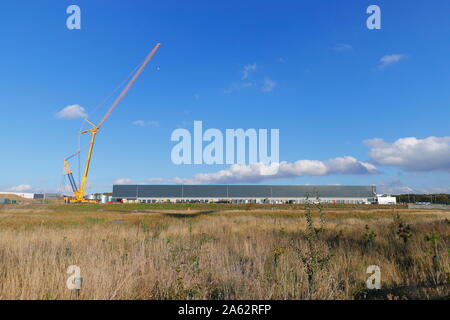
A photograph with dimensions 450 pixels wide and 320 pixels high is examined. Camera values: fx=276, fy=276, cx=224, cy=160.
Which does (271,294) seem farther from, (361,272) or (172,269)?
(361,272)

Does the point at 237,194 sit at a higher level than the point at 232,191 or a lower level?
lower

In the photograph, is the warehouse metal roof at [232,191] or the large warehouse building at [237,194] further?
the warehouse metal roof at [232,191]

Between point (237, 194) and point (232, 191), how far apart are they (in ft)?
9.37

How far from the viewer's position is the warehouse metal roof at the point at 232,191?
4473 inches

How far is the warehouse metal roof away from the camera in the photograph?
114 meters

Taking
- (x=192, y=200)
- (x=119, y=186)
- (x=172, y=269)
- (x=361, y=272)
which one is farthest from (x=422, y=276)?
(x=119, y=186)

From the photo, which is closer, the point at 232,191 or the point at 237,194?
the point at 237,194

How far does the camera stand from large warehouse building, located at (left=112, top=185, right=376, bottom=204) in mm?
112688

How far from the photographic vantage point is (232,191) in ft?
385

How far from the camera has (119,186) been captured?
117000 millimetres

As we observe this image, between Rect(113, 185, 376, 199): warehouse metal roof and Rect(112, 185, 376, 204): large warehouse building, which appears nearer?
Rect(112, 185, 376, 204): large warehouse building

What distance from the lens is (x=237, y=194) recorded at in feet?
379
